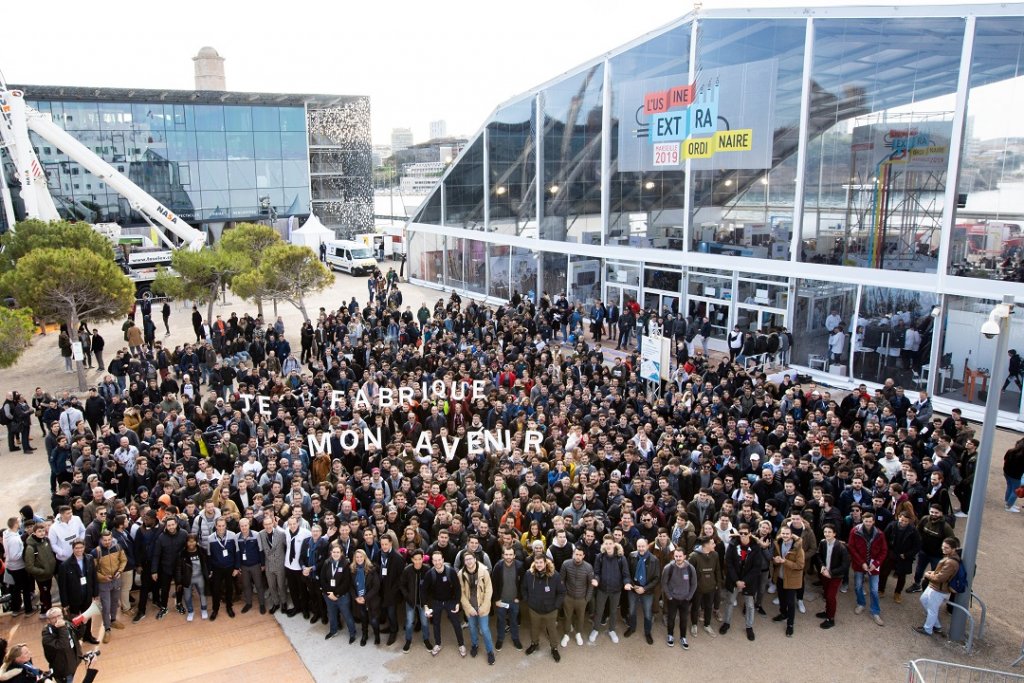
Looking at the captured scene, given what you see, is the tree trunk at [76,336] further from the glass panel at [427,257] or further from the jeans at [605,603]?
the glass panel at [427,257]

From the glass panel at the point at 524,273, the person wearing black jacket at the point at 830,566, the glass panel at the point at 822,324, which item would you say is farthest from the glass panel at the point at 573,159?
the person wearing black jacket at the point at 830,566

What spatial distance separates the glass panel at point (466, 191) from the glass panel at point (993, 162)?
19155mm

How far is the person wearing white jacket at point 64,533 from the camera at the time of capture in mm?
9695

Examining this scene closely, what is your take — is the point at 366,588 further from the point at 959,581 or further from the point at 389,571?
the point at 959,581

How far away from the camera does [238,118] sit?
177 feet

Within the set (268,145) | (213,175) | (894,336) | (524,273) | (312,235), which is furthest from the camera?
(268,145)

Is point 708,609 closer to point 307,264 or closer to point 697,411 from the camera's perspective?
point 697,411

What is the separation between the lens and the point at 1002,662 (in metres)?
8.70

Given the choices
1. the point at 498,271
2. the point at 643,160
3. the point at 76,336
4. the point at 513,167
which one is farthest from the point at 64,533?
the point at 498,271

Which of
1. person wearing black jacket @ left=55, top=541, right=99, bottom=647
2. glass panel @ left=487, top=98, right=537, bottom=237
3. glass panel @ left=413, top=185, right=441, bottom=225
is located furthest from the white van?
person wearing black jacket @ left=55, top=541, right=99, bottom=647

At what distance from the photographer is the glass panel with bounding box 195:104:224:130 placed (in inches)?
2057

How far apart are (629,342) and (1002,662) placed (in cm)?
1544

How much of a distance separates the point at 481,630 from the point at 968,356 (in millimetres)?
13914

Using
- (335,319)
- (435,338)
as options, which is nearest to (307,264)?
(335,319)
